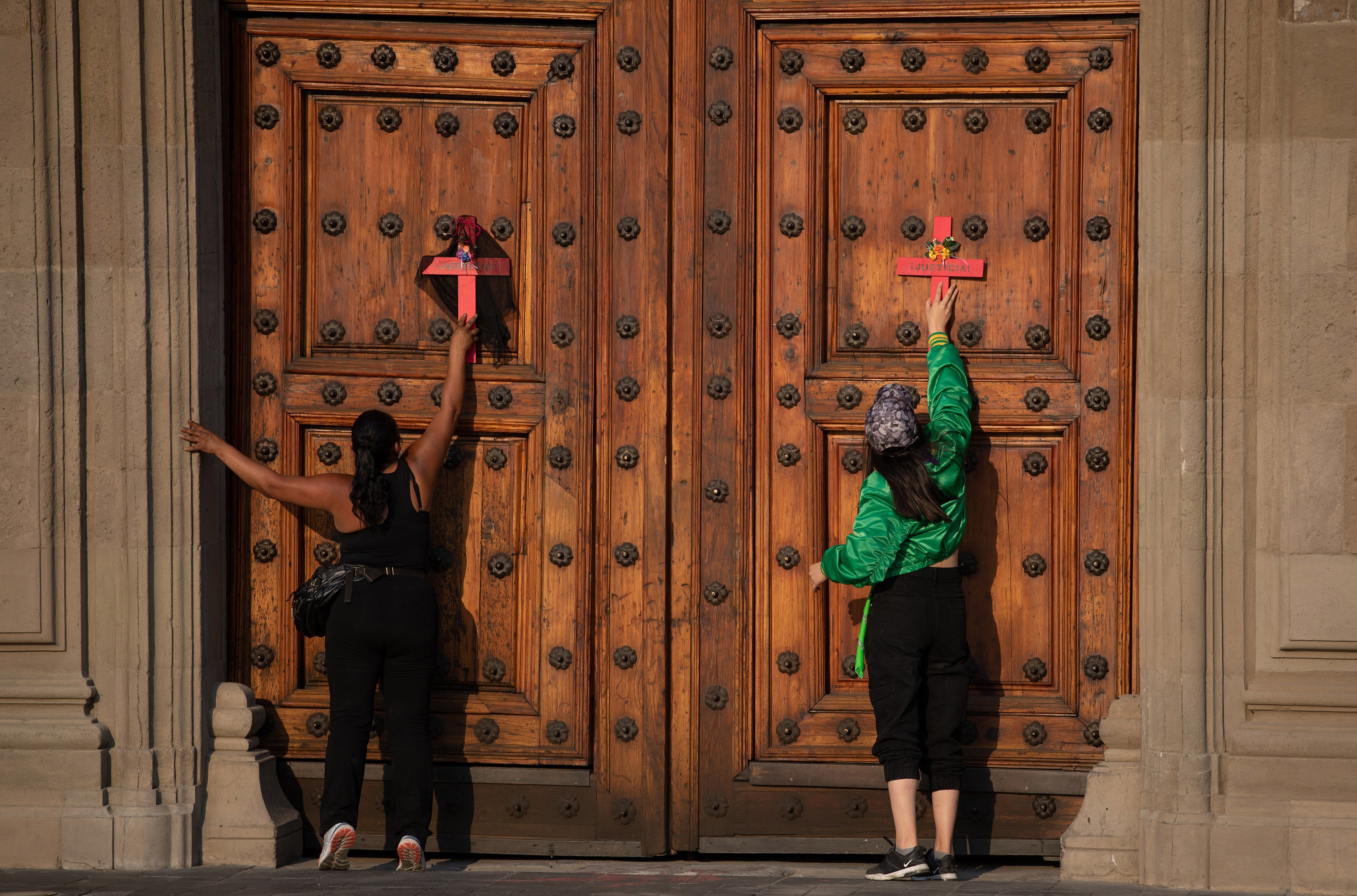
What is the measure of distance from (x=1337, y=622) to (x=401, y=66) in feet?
12.3

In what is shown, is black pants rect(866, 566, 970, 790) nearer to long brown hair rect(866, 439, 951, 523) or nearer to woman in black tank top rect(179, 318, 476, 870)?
long brown hair rect(866, 439, 951, 523)

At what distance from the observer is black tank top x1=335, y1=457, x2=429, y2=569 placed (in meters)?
5.01

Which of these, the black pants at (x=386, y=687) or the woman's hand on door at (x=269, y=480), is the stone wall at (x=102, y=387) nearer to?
the woman's hand on door at (x=269, y=480)

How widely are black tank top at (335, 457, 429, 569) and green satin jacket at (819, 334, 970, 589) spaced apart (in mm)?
1408

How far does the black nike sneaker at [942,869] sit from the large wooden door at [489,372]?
39.3 inches

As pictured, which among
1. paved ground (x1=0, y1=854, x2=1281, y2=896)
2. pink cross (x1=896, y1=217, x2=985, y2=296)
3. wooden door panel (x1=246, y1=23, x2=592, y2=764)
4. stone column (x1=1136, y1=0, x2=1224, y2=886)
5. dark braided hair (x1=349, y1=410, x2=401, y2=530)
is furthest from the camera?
wooden door panel (x1=246, y1=23, x2=592, y2=764)

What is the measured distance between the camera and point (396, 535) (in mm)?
5012

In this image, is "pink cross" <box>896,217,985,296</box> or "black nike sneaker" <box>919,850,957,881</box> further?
"pink cross" <box>896,217,985,296</box>

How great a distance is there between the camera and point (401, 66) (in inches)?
208

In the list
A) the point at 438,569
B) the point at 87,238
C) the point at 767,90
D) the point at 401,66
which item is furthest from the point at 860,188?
the point at 87,238

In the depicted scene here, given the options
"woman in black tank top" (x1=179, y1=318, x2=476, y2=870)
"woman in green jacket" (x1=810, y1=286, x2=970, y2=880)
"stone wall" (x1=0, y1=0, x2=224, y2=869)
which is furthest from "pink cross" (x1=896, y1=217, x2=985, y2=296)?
"stone wall" (x1=0, y1=0, x2=224, y2=869)

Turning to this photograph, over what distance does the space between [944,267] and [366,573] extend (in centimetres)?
230

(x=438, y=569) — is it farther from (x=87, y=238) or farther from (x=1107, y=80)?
(x=1107, y=80)

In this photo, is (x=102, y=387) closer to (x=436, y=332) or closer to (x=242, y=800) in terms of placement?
(x=436, y=332)
